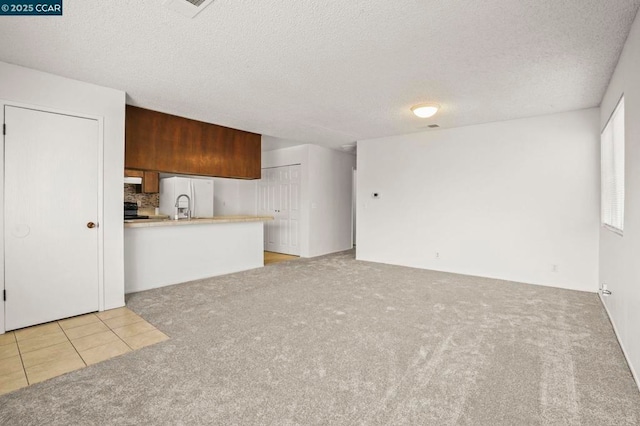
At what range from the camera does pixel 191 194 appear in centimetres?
562

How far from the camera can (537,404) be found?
1786mm

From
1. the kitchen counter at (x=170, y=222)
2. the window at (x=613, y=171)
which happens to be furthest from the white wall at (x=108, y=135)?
the window at (x=613, y=171)

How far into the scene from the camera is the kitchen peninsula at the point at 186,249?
4.18 meters

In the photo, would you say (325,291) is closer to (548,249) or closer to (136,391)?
(136,391)

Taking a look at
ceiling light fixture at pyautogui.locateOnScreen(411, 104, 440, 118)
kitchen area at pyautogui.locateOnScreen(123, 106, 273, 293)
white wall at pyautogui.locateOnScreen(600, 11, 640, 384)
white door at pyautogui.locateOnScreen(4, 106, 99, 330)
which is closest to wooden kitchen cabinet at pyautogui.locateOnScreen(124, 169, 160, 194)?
kitchen area at pyautogui.locateOnScreen(123, 106, 273, 293)

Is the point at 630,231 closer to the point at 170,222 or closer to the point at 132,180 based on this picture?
the point at 170,222

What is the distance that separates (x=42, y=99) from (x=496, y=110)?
207 inches

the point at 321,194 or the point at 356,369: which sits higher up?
the point at 321,194

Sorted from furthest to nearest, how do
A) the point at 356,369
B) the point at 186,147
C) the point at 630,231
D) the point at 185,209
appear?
the point at 185,209, the point at 186,147, the point at 630,231, the point at 356,369

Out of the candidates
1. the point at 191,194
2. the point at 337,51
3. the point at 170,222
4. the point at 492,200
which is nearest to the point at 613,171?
the point at 492,200

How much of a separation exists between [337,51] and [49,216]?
319 centimetres

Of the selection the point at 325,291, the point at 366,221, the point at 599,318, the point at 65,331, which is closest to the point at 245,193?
the point at 366,221

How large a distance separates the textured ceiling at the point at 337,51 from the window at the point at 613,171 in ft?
1.52

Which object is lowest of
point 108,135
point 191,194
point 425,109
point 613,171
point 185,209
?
point 185,209
